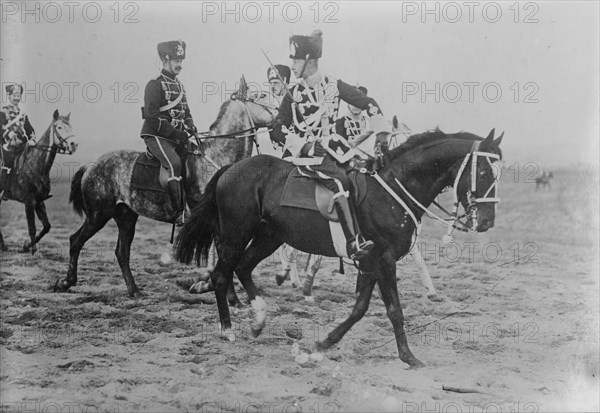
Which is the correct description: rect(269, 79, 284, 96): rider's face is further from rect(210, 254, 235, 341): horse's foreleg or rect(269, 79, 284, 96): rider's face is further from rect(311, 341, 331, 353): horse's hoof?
rect(311, 341, 331, 353): horse's hoof

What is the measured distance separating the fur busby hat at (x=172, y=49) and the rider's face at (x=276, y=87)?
915 mm

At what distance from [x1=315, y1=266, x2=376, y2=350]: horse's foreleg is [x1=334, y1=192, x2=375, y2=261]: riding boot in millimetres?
290

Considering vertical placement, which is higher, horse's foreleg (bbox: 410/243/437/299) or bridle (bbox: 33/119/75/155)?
→ bridle (bbox: 33/119/75/155)

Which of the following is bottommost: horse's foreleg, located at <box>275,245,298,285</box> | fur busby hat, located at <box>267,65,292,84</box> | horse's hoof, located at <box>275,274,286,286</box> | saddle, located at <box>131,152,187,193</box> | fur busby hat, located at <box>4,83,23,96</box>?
horse's hoof, located at <box>275,274,286,286</box>

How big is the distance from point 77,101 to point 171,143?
101cm

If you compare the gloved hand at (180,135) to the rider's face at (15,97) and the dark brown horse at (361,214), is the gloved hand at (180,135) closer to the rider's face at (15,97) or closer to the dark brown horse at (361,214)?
the dark brown horse at (361,214)

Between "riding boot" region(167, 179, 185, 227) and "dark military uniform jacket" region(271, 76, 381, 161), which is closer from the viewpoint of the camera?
"dark military uniform jacket" region(271, 76, 381, 161)

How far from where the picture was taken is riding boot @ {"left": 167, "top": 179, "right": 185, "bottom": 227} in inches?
279

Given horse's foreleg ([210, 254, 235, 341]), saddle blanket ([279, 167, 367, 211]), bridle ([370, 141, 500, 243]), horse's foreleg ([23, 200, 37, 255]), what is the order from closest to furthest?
bridle ([370, 141, 500, 243]), saddle blanket ([279, 167, 367, 211]), horse's foreleg ([210, 254, 235, 341]), horse's foreleg ([23, 200, 37, 255])

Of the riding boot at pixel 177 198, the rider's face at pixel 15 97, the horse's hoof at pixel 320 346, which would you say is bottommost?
the horse's hoof at pixel 320 346

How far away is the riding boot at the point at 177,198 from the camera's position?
709 cm

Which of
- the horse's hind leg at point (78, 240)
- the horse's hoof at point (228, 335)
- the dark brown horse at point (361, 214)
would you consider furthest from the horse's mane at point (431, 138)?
the horse's hind leg at point (78, 240)

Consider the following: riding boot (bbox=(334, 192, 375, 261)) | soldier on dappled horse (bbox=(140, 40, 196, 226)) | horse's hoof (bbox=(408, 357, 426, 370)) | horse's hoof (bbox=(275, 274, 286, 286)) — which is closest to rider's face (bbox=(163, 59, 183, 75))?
soldier on dappled horse (bbox=(140, 40, 196, 226))

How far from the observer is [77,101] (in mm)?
7137
